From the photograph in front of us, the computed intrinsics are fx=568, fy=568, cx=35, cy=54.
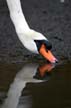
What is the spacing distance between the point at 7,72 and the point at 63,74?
797 mm

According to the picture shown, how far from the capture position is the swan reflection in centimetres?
630

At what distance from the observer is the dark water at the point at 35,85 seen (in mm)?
6320

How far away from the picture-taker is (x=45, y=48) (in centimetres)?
845

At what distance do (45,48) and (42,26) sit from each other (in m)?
3.09

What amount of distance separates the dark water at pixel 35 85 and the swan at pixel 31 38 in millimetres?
212

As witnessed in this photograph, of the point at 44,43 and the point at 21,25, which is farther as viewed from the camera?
the point at 21,25

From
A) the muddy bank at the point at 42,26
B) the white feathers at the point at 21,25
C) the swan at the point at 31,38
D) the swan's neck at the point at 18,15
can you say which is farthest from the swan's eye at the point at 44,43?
the muddy bank at the point at 42,26

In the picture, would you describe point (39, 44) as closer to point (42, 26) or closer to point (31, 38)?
point (31, 38)

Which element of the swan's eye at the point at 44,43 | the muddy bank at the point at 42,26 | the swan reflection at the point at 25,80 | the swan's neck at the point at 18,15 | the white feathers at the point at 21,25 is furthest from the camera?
the muddy bank at the point at 42,26

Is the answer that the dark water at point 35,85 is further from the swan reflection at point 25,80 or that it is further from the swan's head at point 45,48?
the swan's head at point 45,48

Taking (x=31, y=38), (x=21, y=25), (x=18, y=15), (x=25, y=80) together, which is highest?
(x=18, y=15)

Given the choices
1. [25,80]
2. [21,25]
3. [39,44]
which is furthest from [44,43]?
[25,80]

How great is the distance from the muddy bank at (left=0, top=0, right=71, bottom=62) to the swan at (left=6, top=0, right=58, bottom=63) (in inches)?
29.5

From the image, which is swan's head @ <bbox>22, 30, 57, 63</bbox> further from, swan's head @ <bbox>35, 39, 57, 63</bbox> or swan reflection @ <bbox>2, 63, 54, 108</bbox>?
swan reflection @ <bbox>2, 63, 54, 108</bbox>
